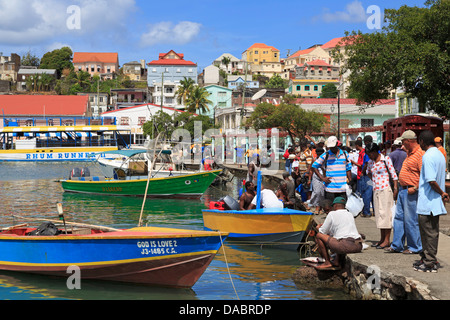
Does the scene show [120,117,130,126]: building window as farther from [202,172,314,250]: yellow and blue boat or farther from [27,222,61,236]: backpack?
[27,222,61,236]: backpack

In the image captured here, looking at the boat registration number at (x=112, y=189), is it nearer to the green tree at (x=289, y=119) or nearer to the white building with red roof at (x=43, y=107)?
the green tree at (x=289, y=119)

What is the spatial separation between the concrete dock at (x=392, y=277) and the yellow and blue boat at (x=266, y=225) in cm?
223

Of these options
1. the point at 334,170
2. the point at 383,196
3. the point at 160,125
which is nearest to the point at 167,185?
the point at 334,170

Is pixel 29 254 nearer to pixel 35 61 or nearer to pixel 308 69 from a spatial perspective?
pixel 308 69

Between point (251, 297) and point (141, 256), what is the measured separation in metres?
2.14

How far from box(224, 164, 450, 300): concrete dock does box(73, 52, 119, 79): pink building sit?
415 ft

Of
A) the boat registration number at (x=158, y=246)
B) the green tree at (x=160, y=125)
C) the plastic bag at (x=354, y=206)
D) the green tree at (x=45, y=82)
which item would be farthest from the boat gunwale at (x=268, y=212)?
the green tree at (x=45, y=82)

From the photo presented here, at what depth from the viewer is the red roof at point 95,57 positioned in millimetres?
134125

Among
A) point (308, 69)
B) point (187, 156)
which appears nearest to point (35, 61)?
point (308, 69)

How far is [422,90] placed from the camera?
68.1ft

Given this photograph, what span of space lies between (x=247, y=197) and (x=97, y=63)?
126645mm

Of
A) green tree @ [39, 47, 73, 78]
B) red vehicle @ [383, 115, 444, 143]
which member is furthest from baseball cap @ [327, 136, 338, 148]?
green tree @ [39, 47, 73, 78]

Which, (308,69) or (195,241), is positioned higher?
(308,69)
